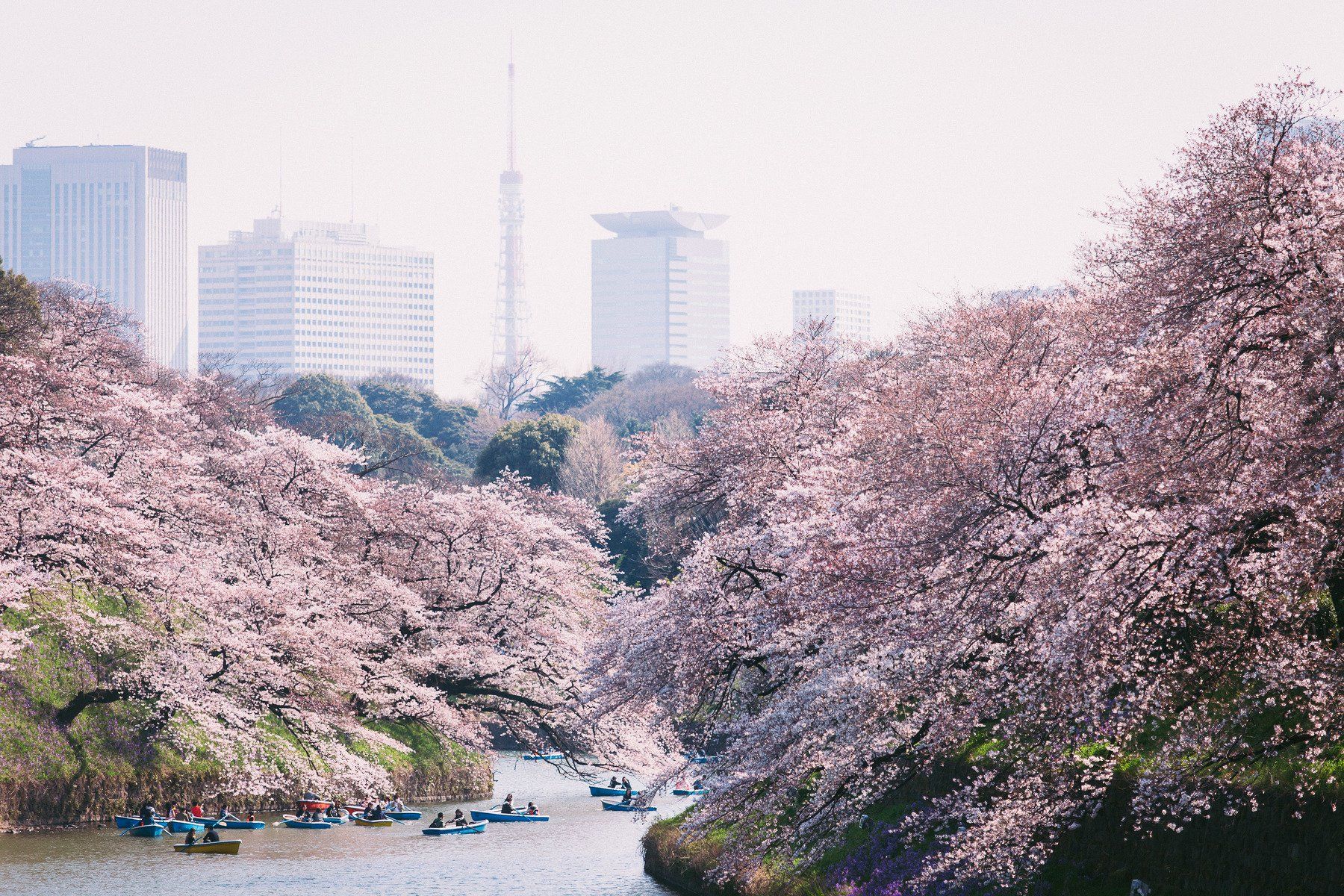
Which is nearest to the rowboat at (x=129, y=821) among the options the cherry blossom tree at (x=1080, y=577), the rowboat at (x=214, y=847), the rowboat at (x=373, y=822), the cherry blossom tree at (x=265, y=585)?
the rowboat at (x=214, y=847)

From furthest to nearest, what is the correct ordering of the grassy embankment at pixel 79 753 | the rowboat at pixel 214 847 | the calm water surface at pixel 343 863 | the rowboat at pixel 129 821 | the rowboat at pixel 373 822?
1. the rowboat at pixel 373 822
2. the grassy embankment at pixel 79 753
3. the rowboat at pixel 129 821
4. the rowboat at pixel 214 847
5. the calm water surface at pixel 343 863

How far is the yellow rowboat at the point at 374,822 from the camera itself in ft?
118

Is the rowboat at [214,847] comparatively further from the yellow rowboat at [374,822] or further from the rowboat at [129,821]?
the yellow rowboat at [374,822]

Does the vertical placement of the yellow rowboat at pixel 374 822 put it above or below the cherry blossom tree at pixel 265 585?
below

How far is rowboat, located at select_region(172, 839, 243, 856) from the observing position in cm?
2981

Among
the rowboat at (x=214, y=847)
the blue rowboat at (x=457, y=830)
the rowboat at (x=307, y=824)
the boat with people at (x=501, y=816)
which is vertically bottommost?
the boat with people at (x=501, y=816)

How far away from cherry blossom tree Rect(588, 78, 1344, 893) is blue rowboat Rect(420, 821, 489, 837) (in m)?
12.7

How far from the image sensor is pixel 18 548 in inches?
1260

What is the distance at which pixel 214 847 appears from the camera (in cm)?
3009

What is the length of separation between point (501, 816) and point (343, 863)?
8.35 meters

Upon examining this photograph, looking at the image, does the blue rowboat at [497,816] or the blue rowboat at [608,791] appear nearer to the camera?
the blue rowboat at [497,816]

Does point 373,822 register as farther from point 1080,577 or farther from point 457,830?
point 1080,577

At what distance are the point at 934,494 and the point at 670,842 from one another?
1431 centimetres

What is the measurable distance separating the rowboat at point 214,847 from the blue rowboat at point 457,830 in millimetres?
5507
